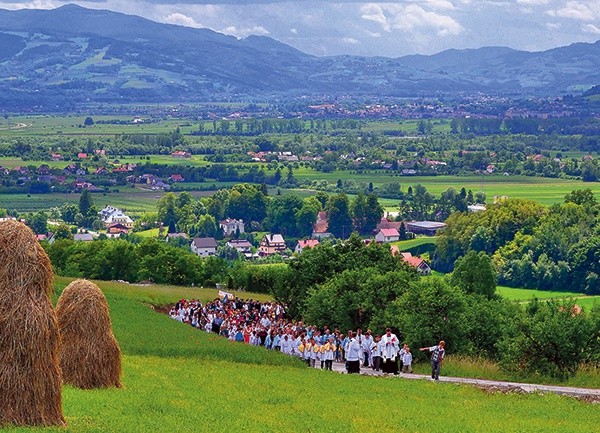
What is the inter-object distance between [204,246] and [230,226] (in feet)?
61.6

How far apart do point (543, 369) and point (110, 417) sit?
19381 millimetres

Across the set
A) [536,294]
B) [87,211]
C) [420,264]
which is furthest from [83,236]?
[536,294]

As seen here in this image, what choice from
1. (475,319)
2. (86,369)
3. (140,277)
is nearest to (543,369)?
(475,319)

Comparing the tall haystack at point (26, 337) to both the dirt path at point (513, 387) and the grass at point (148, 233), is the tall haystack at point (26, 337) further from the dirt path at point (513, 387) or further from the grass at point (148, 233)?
the grass at point (148, 233)

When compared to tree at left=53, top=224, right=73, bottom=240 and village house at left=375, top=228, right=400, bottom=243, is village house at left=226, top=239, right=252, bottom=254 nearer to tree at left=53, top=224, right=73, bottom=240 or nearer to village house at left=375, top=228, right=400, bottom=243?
village house at left=375, top=228, right=400, bottom=243

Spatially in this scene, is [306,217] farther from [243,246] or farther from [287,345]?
[287,345]

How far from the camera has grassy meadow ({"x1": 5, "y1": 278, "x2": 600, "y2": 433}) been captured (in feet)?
78.1

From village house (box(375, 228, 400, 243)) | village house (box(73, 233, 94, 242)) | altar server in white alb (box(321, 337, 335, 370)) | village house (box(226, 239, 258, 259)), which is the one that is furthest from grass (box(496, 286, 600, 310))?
altar server in white alb (box(321, 337, 335, 370))

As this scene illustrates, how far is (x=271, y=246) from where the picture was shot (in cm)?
15412

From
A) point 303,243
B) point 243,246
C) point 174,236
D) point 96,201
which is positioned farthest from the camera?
point 96,201

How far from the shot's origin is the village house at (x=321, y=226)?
16825 cm

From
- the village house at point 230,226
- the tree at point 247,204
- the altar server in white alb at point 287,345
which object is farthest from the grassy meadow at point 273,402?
the tree at point 247,204

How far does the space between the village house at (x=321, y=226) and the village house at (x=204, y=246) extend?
1789cm

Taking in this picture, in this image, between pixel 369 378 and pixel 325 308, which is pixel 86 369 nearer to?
pixel 369 378
